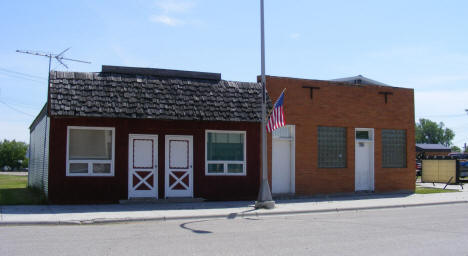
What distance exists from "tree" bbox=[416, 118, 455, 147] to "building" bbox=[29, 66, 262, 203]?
110m

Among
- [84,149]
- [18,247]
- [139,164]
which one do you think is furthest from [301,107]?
[18,247]

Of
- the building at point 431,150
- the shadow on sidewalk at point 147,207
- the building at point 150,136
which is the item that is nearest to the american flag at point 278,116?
the building at point 150,136

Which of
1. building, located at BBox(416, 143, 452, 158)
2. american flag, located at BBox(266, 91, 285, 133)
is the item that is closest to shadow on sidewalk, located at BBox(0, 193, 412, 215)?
american flag, located at BBox(266, 91, 285, 133)

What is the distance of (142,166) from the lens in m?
16.3

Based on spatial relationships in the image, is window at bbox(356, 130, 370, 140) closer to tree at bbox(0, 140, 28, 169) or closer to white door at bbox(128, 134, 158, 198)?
white door at bbox(128, 134, 158, 198)

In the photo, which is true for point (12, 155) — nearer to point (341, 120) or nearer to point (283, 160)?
point (283, 160)

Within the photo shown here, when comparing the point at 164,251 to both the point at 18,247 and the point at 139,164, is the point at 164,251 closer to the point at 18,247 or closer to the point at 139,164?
the point at 18,247

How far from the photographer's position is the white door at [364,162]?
20250mm

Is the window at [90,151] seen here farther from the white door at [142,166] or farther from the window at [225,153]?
the window at [225,153]

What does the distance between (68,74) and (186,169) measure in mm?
4979

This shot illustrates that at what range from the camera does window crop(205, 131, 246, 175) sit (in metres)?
17.2

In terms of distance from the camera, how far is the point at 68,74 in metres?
15.4

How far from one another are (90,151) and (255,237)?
8073 mm

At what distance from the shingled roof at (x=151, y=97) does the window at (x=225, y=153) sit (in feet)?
3.69
